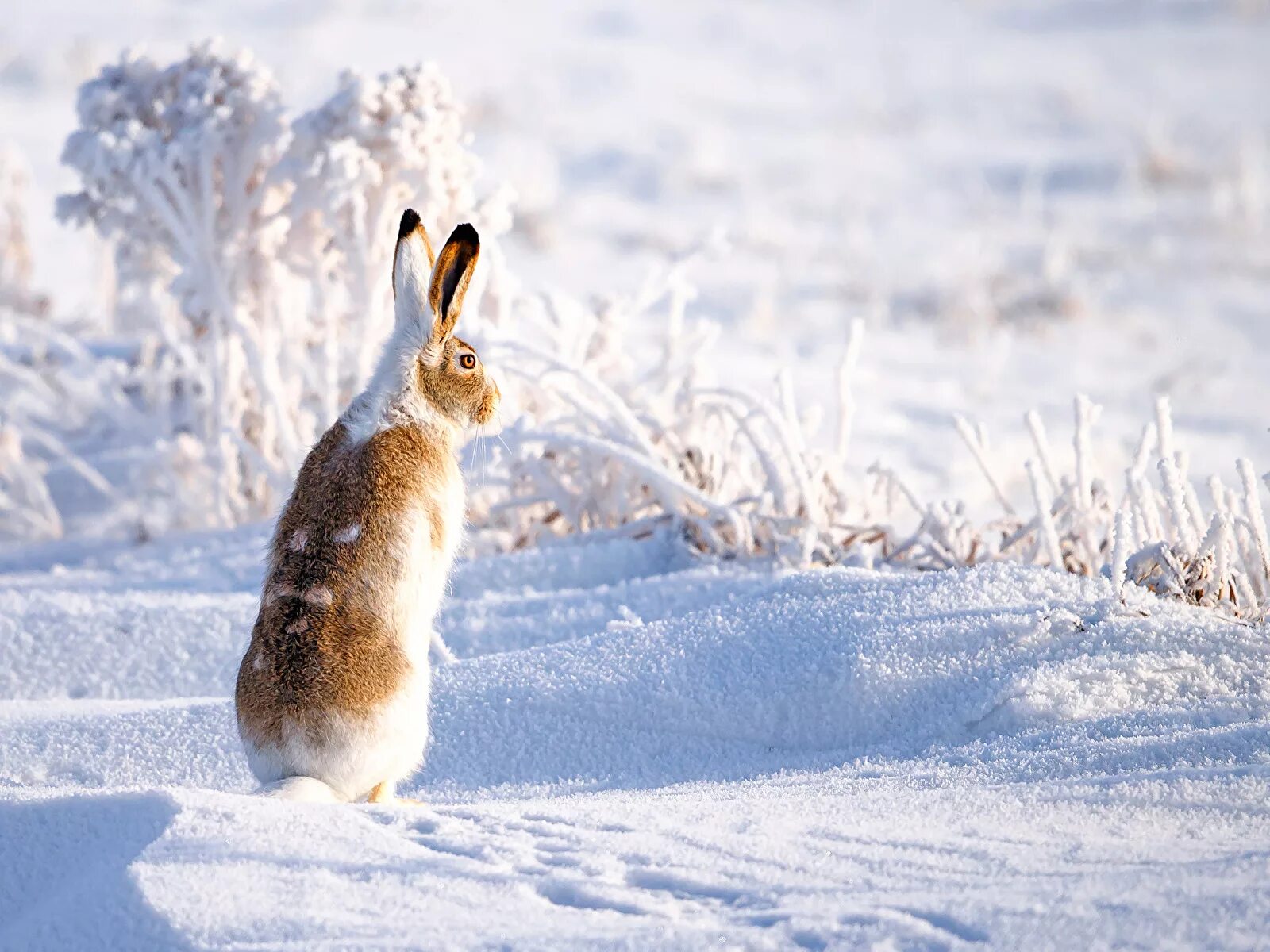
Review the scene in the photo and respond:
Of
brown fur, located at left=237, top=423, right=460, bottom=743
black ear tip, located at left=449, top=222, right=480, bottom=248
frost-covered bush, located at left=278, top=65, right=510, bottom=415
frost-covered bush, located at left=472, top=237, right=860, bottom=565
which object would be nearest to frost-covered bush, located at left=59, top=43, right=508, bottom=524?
frost-covered bush, located at left=278, top=65, right=510, bottom=415

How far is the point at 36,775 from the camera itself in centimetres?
308

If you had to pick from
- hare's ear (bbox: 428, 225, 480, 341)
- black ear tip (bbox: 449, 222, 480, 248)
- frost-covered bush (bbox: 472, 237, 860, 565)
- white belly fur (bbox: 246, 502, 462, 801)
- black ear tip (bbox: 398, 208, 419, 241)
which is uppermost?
black ear tip (bbox: 398, 208, 419, 241)

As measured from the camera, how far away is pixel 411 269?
2.83 meters

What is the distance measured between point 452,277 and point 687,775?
1.09 meters

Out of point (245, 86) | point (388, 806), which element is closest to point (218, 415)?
point (245, 86)

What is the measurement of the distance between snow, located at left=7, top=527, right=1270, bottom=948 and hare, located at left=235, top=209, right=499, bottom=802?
0.12 m

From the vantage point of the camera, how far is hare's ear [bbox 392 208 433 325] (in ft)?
9.27

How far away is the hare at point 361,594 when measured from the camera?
2518 mm

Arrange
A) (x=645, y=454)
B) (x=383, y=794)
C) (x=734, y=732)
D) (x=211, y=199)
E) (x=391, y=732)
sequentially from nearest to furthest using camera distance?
(x=391, y=732)
(x=383, y=794)
(x=734, y=732)
(x=645, y=454)
(x=211, y=199)

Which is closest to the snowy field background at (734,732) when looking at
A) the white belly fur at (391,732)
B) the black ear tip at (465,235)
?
the white belly fur at (391,732)

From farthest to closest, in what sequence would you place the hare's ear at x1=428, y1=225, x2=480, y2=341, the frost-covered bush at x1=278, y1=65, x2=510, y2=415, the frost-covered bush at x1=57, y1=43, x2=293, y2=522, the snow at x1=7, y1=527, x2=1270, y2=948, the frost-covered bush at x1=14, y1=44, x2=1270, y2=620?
the frost-covered bush at x1=57, y1=43, x2=293, y2=522
the frost-covered bush at x1=278, y1=65, x2=510, y2=415
the frost-covered bush at x1=14, y1=44, x2=1270, y2=620
the hare's ear at x1=428, y1=225, x2=480, y2=341
the snow at x1=7, y1=527, x2=1270, y2=948

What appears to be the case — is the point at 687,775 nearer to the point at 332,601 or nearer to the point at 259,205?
the point at 332,601

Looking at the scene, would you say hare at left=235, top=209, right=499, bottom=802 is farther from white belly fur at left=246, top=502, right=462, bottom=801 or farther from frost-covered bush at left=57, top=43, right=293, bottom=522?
frost-covered bush at left=57, top=43, right=293, bottom=522

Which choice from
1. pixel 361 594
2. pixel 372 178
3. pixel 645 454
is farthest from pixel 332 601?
pixel 372 178
